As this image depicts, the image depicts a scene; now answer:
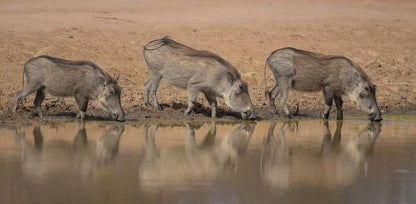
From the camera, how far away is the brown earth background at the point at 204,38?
1325cm

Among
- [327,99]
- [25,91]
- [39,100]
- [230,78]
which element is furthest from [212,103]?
[25,91]

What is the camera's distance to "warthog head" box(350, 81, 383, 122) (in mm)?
12297

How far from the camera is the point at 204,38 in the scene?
17.0 m

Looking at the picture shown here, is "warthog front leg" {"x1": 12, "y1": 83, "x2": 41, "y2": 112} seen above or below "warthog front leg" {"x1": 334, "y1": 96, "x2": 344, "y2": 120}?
above

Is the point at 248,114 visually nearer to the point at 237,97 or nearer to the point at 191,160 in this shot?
the point at 237,97

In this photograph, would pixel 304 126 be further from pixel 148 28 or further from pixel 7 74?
pixel 148 28

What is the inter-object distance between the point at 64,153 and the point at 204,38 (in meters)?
9.19

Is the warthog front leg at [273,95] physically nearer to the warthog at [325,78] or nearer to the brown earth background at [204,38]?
the warthog at [325,78]

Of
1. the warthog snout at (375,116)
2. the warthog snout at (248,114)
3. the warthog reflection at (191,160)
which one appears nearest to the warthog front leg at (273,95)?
the warthog snout at (248,114)

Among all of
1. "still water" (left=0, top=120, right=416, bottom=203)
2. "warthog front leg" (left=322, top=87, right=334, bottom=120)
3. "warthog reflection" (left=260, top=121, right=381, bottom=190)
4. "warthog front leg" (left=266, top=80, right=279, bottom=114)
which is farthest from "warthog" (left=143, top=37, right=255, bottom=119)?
"warthog reflection" (left=260, top=121, right=381, bottom=190)

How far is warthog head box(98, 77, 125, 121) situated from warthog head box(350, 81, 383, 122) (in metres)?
3.59

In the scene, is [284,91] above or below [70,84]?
below

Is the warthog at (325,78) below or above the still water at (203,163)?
above

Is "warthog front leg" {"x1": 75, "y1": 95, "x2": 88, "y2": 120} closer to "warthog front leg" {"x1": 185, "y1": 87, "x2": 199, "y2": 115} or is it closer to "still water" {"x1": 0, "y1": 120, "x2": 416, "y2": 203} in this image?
"still water" {"x1": 0, "y1": 120, "x2": 416, "y2": 203}
